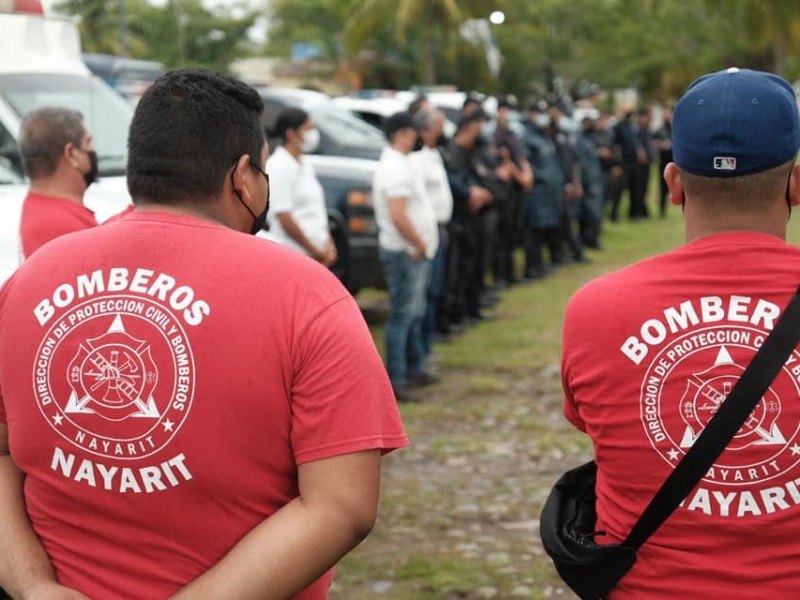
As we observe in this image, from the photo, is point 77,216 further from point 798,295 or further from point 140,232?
point 798,295

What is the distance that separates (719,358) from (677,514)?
11.4 inches

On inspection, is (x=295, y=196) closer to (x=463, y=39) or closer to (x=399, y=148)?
(x=399, y=148)

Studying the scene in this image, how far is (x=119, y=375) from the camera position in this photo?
85.4 inches

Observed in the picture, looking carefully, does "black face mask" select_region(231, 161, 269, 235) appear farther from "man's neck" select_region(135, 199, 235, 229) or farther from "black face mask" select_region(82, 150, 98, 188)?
"black face mask" select_region(82, 150, 98, 188)

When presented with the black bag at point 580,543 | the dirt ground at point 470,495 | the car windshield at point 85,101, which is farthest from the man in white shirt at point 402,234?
the black bag at point 580,543

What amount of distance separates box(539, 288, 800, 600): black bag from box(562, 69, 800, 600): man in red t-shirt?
2cm

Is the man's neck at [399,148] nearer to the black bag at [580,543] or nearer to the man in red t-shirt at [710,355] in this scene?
the black bag at [580,543]

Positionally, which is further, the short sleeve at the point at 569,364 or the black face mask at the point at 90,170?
the black face mask at the point at 90,170

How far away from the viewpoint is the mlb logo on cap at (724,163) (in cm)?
227

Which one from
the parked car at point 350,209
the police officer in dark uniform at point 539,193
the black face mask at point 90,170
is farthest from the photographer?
the police officer in dark uniform at point 539,193

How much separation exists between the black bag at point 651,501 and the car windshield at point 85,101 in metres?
5.61

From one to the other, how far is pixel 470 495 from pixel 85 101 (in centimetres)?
390

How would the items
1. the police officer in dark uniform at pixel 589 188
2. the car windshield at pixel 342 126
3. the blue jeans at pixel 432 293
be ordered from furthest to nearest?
the police officer in dark uniform at pixel 589 188 < the car windshield at pixel 342 126 < the blue jeans at pixel 432 293

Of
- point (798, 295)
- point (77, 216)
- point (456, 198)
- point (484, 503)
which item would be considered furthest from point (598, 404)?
point (456, 198)
